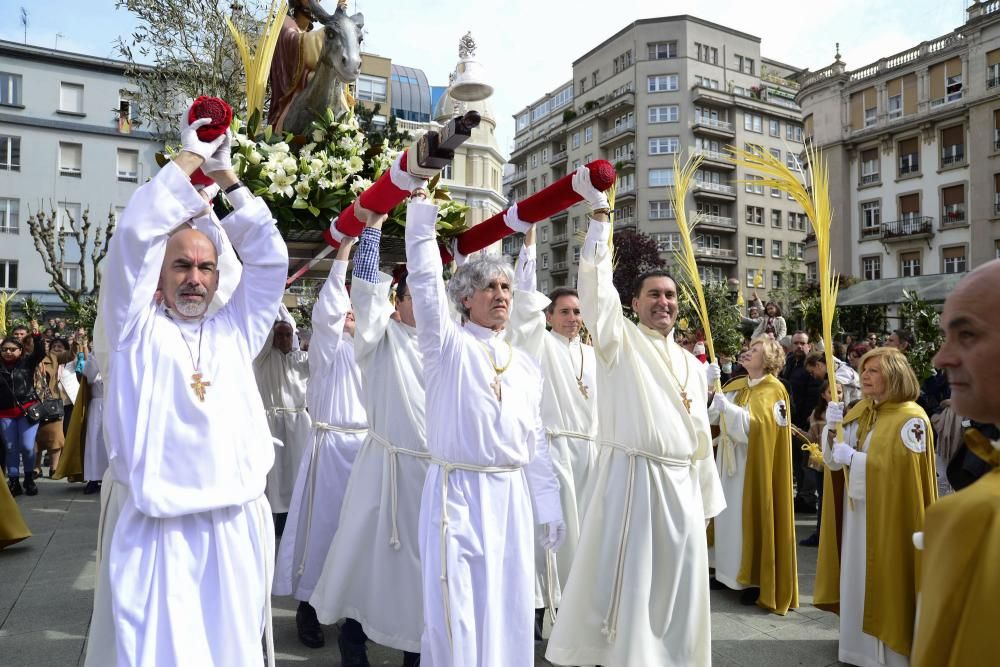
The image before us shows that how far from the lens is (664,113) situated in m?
55.7

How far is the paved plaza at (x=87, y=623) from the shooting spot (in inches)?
184

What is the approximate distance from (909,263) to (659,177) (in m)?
21.3

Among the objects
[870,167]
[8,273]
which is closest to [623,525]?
[8,273]

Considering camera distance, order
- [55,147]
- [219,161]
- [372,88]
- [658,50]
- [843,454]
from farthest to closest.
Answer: [658,50] → [372,88] → [55,147] → [843,454] → [219,161]

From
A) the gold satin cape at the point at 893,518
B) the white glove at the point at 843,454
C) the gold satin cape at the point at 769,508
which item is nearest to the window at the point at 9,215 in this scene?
the gold satin cape at the point at 769,508

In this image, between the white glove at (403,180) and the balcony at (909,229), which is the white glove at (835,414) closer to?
the white glove at (403,180)

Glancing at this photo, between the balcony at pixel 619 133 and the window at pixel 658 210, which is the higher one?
the balcony at pixel 619 133

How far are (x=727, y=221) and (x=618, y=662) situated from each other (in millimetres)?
55380

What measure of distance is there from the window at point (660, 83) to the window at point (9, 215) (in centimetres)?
4196

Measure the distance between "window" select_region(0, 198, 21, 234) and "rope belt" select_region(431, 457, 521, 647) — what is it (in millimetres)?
37763

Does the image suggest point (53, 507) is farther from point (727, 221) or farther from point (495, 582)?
point (727, 221)

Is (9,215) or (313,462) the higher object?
(9,215)

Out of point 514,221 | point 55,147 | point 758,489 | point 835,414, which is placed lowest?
point 758,489

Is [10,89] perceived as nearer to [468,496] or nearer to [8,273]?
[8,273]
